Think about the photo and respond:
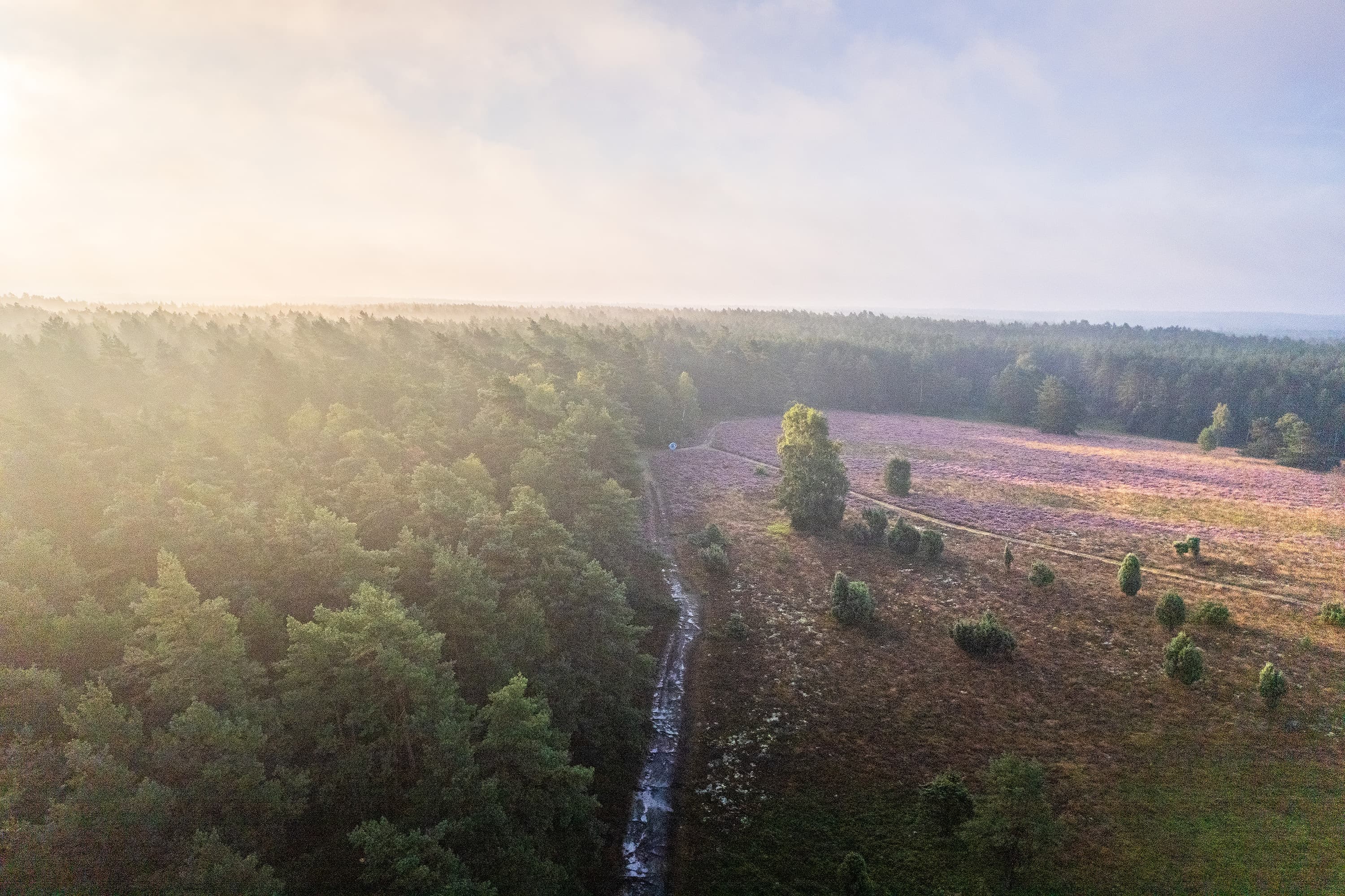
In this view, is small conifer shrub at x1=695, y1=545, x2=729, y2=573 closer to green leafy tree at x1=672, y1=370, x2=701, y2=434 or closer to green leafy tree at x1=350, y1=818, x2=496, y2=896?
green leafy tree at x1=350, y1=818, x2=496, y2=896

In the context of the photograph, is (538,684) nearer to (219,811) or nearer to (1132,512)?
(219,811)

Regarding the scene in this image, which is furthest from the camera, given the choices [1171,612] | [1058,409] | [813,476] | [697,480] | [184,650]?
[1058,409]

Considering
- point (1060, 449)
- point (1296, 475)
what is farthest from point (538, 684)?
point (1296, 475)

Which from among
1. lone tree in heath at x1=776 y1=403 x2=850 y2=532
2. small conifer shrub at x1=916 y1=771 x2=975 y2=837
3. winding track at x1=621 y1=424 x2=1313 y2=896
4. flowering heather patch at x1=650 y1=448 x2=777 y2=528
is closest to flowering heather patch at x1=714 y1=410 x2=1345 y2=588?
winding track at x1=621 y1=424 x2=1313 y2=896

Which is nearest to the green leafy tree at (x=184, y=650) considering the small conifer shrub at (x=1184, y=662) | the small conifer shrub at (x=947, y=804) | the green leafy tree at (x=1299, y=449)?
the small conifer shrub at (x=947, y=804)

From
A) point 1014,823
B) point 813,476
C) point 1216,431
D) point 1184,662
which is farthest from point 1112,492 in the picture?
point 1014,823

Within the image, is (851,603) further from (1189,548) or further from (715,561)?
(1189,548)

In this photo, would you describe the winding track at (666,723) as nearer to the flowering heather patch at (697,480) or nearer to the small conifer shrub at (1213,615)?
the flowering heather patch at (697,480)
